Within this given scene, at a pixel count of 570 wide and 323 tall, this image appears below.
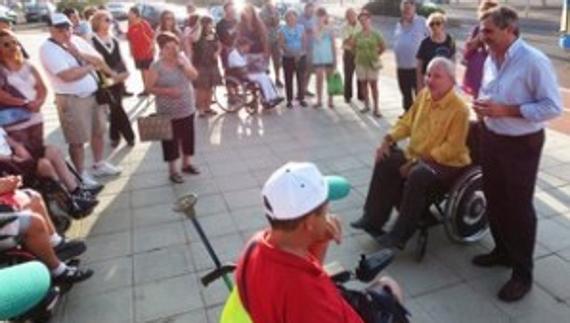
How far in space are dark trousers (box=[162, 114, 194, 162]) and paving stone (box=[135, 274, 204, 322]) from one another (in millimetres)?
2076

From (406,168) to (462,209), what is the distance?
49cm

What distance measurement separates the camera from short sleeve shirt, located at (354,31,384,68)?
312 inches

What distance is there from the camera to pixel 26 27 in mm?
31656

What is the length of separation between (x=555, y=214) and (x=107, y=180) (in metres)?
4.47

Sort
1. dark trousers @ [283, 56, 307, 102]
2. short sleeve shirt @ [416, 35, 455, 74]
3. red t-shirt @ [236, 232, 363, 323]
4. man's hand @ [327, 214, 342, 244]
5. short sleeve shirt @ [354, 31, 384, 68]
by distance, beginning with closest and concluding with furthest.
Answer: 1. red t-shirt @ [236, 232, 363, 323]
2. man's hand @ [327, 214, 342, 244]
3. short sleeve shirt @ [416, 35, 455, 74]
4. short sleeve shirt @ [354, 31, 384, 68]
5. dark trousers @ [283, 56, 307, 102]

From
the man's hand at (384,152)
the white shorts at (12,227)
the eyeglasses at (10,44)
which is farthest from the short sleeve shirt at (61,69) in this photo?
the man's hand at (384,152)

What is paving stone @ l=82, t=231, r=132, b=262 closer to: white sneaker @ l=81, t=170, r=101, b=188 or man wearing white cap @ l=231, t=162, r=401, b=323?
white sneaker @ l=81, t=170, r=101, b=188

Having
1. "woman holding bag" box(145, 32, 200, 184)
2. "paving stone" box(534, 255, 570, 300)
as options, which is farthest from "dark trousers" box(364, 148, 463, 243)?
"woman holding bag" box(145, 32, 200, 184)

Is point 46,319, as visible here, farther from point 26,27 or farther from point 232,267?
point 26,27

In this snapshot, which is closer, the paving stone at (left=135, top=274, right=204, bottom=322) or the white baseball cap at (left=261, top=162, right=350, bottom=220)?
the white baseball cap at (left=261, top=162, right=350, bottom=220)

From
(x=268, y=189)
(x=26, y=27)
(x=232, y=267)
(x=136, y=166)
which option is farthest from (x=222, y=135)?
(x=26, y=27)

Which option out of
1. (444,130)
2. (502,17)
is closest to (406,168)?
(444,130)

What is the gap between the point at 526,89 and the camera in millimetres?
3119

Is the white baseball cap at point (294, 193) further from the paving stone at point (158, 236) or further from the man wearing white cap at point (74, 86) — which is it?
the man wearing white cap at point (74, 86)
